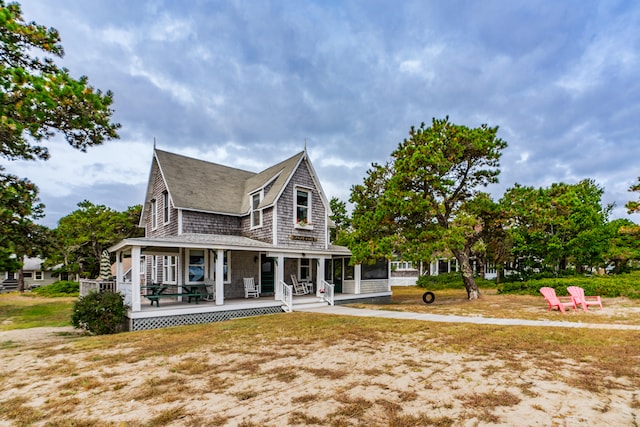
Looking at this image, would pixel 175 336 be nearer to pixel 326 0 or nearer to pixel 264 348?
pixel 264 348

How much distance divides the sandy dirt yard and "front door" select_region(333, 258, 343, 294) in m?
11.8

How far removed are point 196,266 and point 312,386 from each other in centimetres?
1295

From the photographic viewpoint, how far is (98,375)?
20.5 feet

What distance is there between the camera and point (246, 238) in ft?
58.6

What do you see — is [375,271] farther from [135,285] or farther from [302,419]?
[302,419]

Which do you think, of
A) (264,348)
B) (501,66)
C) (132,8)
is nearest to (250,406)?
(264,348)

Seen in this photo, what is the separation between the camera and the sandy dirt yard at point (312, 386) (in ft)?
13.8

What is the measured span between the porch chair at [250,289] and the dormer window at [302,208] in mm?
3814

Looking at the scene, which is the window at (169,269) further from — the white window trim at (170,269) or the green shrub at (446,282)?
the green shrub at (446,282)

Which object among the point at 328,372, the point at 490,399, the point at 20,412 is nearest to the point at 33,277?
A: the point at 20,412

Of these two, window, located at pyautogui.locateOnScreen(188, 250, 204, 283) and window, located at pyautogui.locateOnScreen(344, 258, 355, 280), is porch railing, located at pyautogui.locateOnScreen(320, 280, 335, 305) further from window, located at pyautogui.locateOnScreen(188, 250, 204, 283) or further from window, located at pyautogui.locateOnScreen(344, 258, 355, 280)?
window, located at pyautogui.locateOnScreen(188, 250, 204, 283)

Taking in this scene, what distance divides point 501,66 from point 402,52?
499cm

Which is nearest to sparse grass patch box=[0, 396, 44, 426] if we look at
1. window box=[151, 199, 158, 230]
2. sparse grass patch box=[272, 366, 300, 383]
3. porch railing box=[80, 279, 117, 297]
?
sparse grass patch box=[272, 366, 300, 383]

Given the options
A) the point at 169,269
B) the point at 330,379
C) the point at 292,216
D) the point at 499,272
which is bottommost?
the point at 499,272
